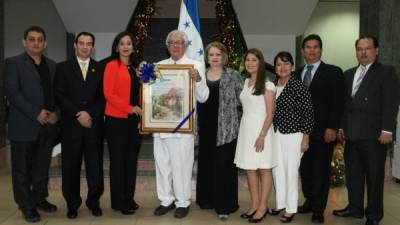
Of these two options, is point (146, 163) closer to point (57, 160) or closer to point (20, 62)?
point (57, 160)

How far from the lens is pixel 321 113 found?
4.38 metres

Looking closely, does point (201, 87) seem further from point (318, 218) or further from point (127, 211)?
point (318, 218)

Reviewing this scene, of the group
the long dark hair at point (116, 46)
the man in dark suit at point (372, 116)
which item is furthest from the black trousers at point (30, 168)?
the man in dark suit at point (372, 116)

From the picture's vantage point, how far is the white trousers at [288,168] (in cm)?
421

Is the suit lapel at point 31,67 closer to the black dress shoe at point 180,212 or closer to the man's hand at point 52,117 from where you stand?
the man's hand at point 52,117

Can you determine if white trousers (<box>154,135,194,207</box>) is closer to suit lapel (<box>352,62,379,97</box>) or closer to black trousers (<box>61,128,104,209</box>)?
black trousers (<box>61,128,104,209</box>)

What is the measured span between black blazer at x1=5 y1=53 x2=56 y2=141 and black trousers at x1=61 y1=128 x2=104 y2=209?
0.32 metres

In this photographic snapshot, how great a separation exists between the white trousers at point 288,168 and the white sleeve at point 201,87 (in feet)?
2.38

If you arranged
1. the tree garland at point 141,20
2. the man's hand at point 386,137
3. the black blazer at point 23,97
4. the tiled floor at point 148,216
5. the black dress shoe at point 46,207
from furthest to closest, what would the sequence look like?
the tree garland at point 141,20 < the black dress shoe at point 46,207 < the tiled floor at point 148,216 < the black blazer at point 23,97 < the man's hand at point 386,137

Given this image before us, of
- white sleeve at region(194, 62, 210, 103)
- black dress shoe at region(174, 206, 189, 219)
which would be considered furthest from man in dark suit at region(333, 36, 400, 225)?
black dress shoe at region(174, 206, 189, 219)

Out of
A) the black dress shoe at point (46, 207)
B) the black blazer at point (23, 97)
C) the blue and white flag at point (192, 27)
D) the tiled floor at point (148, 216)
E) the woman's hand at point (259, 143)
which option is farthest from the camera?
the blue and white flag at point (192, 27)

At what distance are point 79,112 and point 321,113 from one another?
2147 mm

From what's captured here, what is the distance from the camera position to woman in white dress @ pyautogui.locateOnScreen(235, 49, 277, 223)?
420 cm

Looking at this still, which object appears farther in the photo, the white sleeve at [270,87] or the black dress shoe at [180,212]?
the black dress shoe at [180,212]
